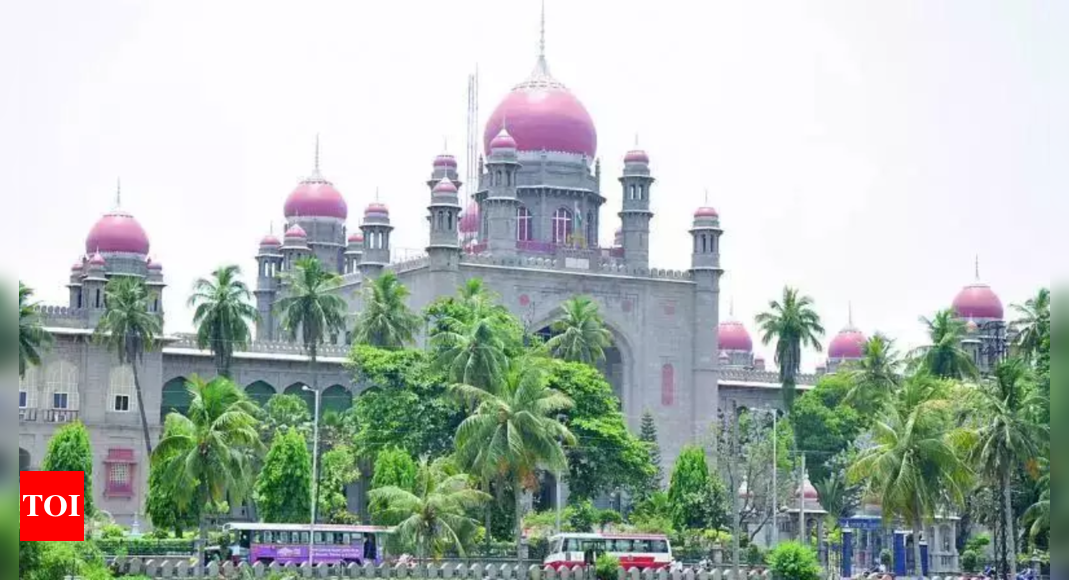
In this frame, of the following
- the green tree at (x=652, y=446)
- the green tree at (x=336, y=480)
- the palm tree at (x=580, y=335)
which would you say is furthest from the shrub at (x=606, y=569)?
the green tree at (x=652, y=446)

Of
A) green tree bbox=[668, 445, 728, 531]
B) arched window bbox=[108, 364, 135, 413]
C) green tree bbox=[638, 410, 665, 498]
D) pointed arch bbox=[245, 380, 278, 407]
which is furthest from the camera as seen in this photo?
pointed arch bbox=[245, 380, 278, 407]

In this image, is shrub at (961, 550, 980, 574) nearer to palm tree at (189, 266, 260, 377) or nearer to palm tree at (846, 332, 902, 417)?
palm tree at (846, 332, 902, 417)

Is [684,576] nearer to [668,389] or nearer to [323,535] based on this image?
[323,535]

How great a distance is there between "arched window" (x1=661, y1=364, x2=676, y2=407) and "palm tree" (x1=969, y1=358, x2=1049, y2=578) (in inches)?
998

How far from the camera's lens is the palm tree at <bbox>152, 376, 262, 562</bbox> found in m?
47.5

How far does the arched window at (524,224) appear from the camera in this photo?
251 feet

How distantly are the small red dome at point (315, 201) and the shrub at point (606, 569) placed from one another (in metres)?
37.2

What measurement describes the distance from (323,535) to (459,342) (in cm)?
949

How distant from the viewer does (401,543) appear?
50812 mm

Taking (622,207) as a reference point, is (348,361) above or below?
below

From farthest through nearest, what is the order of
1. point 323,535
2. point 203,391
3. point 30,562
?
point 323,535
point 203,391
point 30,562

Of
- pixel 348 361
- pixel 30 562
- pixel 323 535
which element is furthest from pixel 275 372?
pixel 30 562

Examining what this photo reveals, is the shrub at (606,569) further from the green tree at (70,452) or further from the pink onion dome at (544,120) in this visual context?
the pink onion dome at (544,120)

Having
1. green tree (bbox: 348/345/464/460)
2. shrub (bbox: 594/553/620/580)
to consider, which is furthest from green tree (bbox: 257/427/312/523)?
shrub (bbox: 594/553/620/580)
